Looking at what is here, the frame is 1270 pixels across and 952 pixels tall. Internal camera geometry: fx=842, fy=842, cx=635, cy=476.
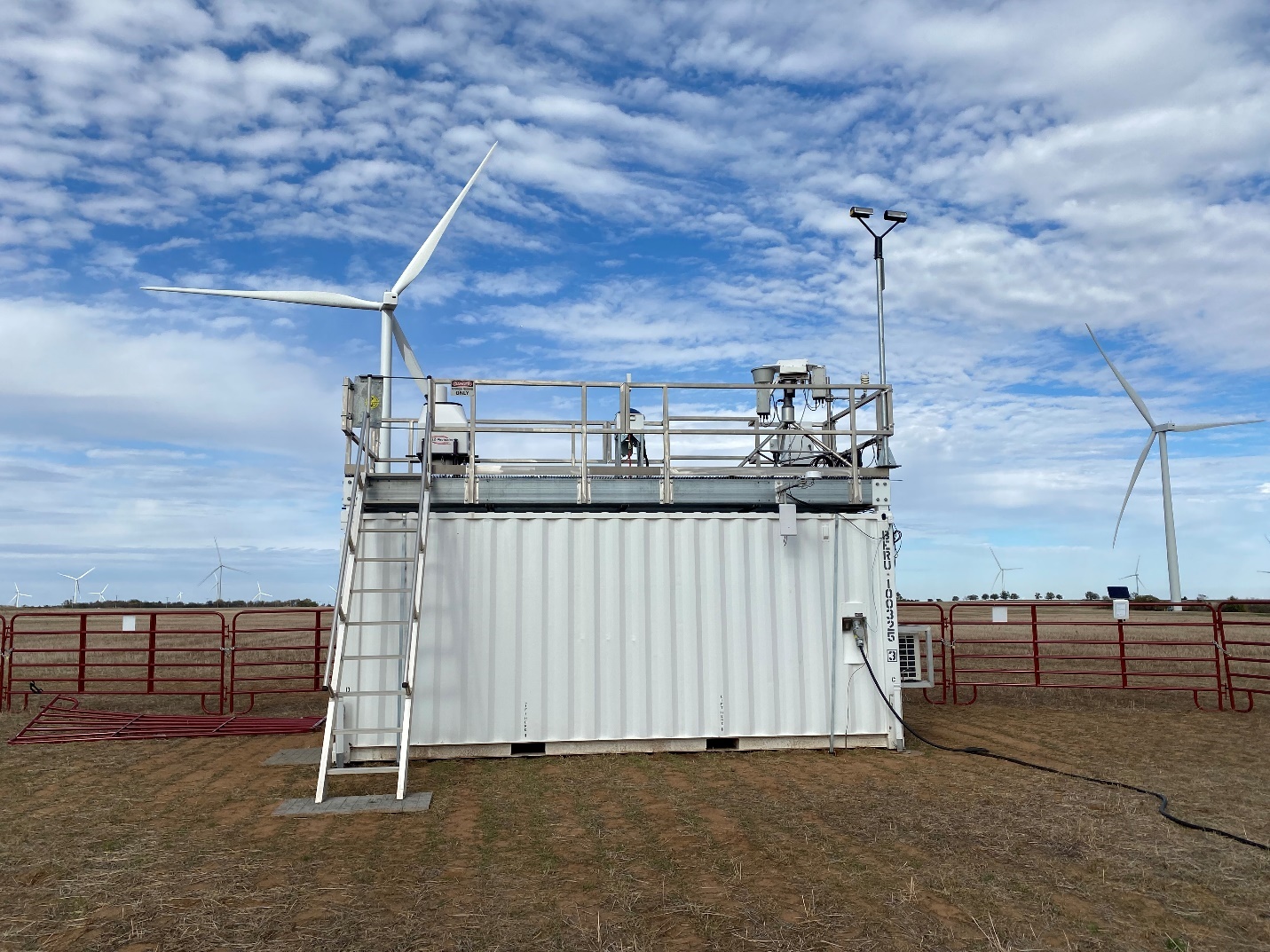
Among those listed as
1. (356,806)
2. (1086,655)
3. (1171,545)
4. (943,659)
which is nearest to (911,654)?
(943,659)

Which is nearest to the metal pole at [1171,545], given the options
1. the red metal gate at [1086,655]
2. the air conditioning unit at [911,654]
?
the red metal gate at [1086,655]

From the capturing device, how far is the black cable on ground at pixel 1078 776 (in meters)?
7.67

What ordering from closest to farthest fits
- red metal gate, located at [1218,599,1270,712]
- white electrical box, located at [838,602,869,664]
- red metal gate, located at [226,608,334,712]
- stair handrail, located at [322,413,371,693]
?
stair handrail, located at [322,413,371,693] < white electrical box, located at [838,602,869,664] < red metal gate, located at [1218,599,1270,712] < red metal gate, located at [226,608,334,712]

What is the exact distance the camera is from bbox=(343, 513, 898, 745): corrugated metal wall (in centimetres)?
1134

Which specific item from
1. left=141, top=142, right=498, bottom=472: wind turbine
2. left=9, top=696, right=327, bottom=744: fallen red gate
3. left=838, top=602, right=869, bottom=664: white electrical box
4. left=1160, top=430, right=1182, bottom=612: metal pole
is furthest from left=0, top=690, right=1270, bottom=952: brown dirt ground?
left=1160, top=430, right=1182, bottom=612: metal pole

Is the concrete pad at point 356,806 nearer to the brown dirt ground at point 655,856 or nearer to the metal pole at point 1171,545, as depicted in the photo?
the brown dirt ground at point 655,856

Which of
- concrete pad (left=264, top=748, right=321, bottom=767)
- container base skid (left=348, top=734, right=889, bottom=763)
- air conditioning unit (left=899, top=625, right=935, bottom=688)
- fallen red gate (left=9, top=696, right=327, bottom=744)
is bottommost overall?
concrete pad (left=264, top=748, right=321, bottom=767)

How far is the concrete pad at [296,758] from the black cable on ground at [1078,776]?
7.88 metres

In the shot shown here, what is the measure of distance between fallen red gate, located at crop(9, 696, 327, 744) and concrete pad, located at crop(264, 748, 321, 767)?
6.19 feet

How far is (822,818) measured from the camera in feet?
27.3

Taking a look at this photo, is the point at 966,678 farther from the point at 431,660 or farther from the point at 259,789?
the point at 259,789

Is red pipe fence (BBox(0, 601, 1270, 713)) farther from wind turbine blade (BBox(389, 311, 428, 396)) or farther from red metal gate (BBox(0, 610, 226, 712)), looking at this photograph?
wind turbine blade (BBox(389, 311, 428, 396))

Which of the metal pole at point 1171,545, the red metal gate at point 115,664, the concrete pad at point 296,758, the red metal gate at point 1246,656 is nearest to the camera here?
the concrete pad at point 296,758

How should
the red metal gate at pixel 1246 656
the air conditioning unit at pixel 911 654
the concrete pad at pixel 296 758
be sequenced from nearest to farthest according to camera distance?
1. the concrete pad at pixel 296 758
2. the air conditioning unit at pixel 911 654
3. the red metal gate at pixel 1246 656
